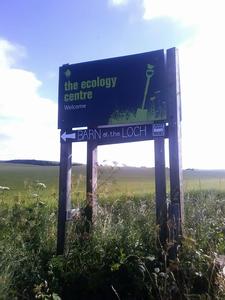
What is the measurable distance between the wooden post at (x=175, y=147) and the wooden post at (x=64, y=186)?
1.67 metres

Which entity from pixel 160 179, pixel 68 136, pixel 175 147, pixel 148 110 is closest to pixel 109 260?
pixel 160 179

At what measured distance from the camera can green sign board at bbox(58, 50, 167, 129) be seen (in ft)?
22.4

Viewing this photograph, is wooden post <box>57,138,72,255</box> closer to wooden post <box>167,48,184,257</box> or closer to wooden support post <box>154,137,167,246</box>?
wooden support post <box>154,137,167,246</box>

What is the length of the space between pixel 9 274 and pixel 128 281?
143 centimetres

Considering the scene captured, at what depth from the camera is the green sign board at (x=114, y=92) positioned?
6828 mm

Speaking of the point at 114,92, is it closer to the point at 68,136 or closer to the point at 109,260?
the point at 68,136

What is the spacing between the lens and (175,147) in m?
6.50

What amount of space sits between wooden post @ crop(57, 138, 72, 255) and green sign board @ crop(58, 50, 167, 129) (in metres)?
0.42

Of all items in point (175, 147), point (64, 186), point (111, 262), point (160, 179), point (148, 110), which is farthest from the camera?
point (64, 186)

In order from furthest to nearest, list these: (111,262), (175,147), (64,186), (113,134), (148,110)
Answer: (64,186), (113,134), (148,110), (175,147), (111,262)

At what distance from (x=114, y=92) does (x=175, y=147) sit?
4.45 ft

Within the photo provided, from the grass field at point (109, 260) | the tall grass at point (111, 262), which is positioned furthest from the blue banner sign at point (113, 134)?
the tall grass at point (111, 262)

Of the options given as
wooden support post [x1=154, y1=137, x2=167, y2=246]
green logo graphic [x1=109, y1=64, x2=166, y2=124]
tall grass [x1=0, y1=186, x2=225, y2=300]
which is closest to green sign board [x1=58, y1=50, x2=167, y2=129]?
green logo graphic [x1=109, y1=64, x2=166, y2=124]

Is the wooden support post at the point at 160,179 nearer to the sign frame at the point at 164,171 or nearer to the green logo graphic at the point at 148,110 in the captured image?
the sign frame at the point at 164,171
